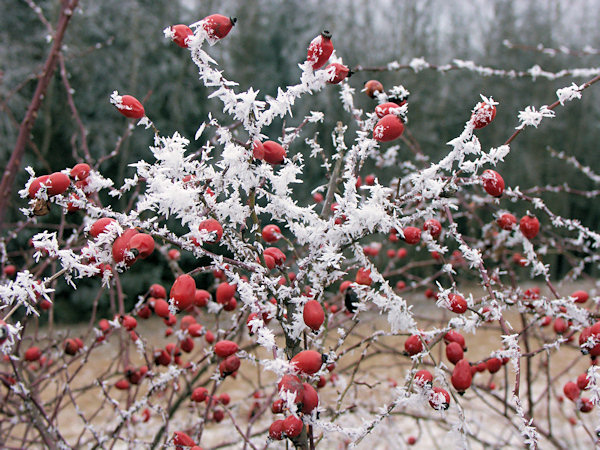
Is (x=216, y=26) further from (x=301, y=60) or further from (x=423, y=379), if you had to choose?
(x=301, y=60)

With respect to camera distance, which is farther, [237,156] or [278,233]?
[278,233]

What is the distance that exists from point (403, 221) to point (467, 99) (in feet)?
30.2

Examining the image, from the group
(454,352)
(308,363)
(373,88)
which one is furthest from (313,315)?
(373,88)

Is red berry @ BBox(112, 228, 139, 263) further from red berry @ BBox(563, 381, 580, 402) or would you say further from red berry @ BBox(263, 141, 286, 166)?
red berry @ BBox(563, 381, 580, 402)

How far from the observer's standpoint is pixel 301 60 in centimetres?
791

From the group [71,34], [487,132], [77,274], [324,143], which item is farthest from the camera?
[487,132]

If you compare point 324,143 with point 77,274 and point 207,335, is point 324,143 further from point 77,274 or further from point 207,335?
point 77,274

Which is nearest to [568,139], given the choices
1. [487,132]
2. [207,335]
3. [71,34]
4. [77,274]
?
[487,132]

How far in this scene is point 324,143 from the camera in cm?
819

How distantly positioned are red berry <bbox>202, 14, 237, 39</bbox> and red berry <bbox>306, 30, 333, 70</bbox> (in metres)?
0.10

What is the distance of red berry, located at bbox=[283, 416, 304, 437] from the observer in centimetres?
57

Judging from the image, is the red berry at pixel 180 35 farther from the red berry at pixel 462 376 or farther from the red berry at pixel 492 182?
the red berry at pixel 462 376

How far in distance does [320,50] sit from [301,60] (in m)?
7.67

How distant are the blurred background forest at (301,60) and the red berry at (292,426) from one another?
5.56 meters
